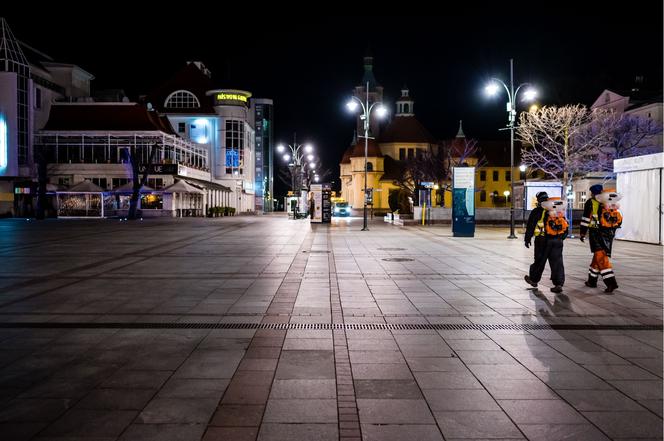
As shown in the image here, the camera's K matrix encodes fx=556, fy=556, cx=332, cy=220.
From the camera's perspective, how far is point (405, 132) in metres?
105

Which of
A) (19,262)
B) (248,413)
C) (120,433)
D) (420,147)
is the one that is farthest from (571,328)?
(420,147)

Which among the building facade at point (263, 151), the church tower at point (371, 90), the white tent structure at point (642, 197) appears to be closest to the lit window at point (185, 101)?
the building facade at point (263, 151)

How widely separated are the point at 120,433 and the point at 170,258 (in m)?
12.7

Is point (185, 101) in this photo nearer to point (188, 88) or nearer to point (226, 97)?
point (188, 88)

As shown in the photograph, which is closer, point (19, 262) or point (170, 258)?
point (19, 262)

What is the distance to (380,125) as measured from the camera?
11869 centimetres

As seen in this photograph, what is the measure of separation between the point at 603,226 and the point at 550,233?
98cm

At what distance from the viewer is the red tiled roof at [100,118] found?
183ft

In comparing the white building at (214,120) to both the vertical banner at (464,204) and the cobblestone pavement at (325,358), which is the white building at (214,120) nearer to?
the vertical banner at (464,204)

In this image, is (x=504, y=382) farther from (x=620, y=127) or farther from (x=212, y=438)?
(x=620, y=127)

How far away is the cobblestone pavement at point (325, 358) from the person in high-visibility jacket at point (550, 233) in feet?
1.62

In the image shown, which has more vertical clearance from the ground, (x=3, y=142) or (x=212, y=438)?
(x=3, y=142)

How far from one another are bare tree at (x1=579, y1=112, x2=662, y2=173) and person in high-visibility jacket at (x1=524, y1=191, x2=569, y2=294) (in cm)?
3970

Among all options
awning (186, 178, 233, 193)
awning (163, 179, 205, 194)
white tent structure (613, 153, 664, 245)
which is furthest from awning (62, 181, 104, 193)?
white tent structure (613, 153, 664, 245)
